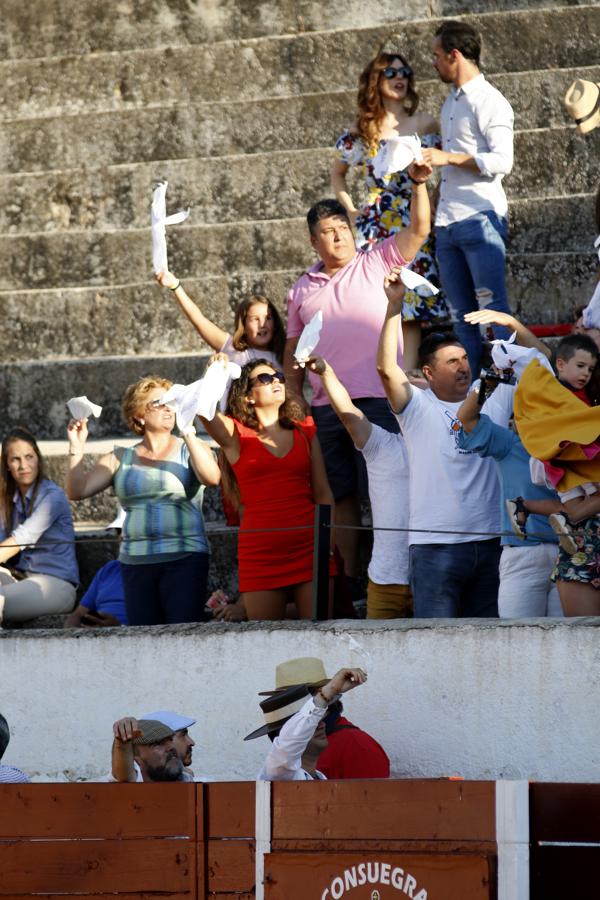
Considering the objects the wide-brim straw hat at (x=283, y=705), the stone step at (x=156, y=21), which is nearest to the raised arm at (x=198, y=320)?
the wide-brim straw hat at (x=283, y=705)

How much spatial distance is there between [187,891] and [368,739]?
2.49ft

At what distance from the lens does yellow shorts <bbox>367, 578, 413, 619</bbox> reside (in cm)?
651

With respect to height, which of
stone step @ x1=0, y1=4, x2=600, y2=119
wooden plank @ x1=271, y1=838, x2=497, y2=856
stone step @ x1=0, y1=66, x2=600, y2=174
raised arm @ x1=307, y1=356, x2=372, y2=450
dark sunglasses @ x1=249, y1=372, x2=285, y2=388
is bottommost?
wooden plank @ x1=271, y1=838, x2=497, y2=856

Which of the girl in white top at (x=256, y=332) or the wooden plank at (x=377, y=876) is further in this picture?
the girl in white top at (x=256, y=332)

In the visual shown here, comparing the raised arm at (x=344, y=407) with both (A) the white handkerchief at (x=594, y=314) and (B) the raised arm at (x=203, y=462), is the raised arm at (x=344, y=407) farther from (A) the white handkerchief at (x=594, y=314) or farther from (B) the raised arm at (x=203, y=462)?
(A) the white handkerchief at (x=594, y=314)

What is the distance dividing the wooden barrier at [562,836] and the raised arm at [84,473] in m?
2.60

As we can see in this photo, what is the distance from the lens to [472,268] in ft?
24.9

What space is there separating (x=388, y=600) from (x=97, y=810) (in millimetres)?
1481

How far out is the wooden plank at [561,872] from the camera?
496 cm

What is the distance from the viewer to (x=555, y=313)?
29.2ft

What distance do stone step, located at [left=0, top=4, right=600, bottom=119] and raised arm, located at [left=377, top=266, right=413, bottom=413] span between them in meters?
4.51

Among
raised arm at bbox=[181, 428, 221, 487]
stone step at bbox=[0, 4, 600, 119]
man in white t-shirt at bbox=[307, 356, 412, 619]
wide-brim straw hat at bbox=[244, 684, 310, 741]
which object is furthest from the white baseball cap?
stone step at bbox=[0, 4, 600, 119]

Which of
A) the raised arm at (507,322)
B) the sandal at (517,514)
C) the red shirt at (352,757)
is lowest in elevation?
the red shirt at (352,757)

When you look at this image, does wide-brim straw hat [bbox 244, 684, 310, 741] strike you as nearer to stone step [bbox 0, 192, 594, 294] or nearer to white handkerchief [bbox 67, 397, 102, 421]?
white handkerchief [bbox 67, 397, 102, 421]
